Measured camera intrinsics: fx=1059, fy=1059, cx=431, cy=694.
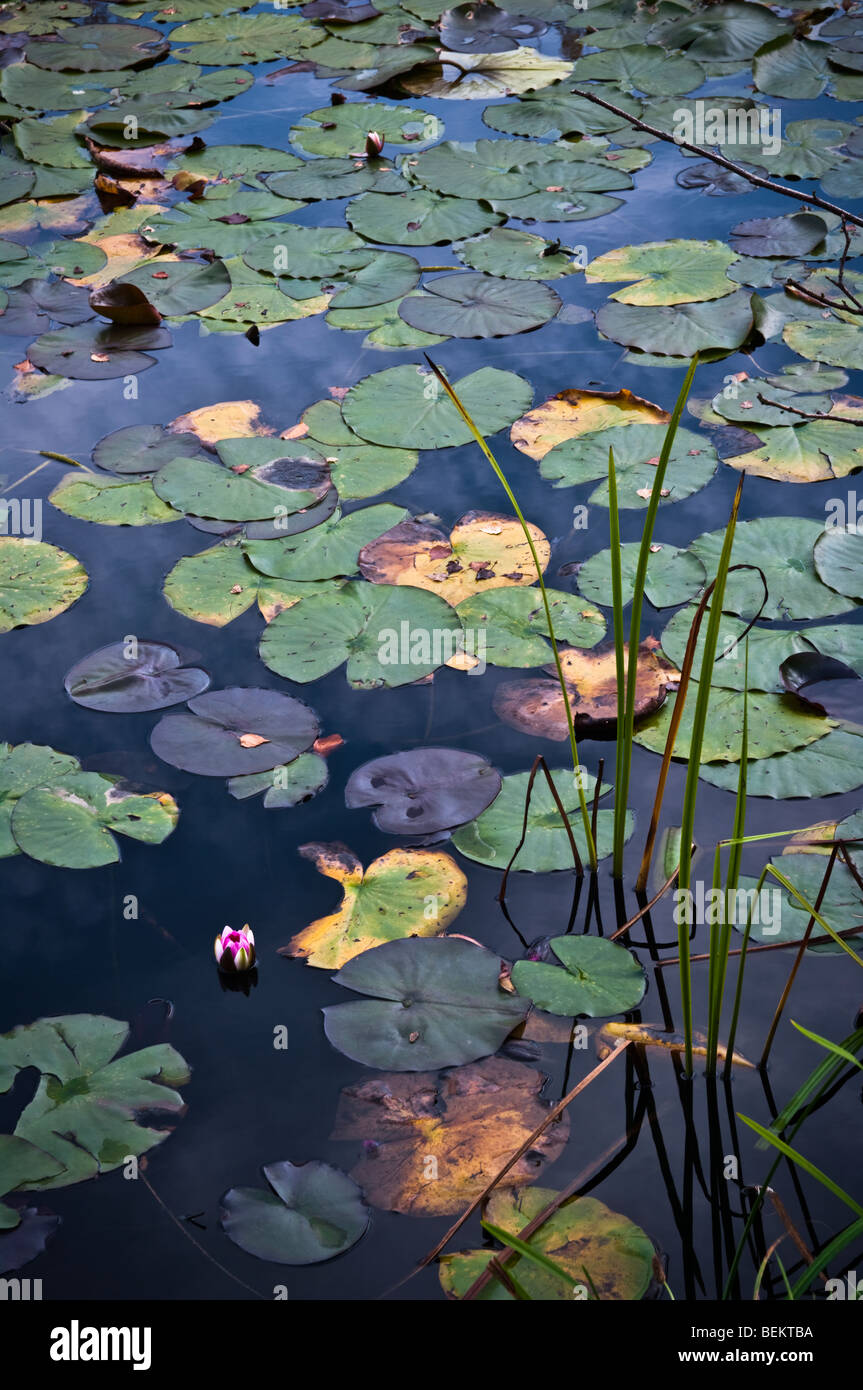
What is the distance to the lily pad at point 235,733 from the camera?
2494 mm

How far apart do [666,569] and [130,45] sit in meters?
5.16

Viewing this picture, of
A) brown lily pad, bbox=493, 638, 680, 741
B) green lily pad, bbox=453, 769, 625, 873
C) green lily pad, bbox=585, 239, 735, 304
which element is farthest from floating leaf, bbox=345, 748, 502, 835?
green lily pad, bbox=585, 239, 735, 304

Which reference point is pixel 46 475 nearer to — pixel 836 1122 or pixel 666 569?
pixel 666 569

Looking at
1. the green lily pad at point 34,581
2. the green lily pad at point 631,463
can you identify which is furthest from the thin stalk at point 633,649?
the green lily pad at point 34,581

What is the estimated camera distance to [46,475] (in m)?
3.42

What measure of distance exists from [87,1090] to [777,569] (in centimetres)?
210

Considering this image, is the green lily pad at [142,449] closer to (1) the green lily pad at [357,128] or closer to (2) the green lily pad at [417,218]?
(2) the green lily pad at [417,218]

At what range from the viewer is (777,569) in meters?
2.86

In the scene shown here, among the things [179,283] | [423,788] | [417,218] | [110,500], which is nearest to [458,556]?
[423,788]

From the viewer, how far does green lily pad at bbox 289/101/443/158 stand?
5.04 meters

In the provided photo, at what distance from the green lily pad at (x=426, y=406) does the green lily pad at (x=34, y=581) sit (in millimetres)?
1017

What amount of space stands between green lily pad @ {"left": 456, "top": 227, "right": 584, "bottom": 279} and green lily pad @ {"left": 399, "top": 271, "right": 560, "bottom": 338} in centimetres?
8

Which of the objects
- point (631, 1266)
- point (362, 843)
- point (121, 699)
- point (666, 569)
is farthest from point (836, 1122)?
point (121, 699)

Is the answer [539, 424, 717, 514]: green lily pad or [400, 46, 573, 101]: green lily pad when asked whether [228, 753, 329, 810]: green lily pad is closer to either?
[539, 424, 717, 514]: green lily pad
